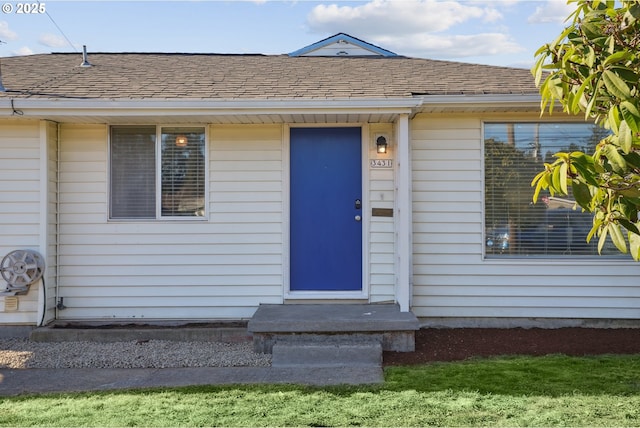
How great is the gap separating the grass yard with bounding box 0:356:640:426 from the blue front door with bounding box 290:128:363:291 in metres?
2.07

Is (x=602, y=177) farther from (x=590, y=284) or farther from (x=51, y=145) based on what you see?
(x=51, y=145)

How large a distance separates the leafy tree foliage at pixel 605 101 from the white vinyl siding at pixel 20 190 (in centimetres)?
571

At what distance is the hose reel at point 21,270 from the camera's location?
607cm

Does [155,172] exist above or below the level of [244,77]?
below

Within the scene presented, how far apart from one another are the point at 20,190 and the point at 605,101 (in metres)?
6.14

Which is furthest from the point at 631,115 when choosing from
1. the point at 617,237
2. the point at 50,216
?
the point at 50,216

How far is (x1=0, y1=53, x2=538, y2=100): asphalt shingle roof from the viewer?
6.11 meters

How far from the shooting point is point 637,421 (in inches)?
139

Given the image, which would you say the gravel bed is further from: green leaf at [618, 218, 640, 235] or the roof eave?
green leaf at [618, 218, 640, 235]

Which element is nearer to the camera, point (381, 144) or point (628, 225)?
point (628, 225)

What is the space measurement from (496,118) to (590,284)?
2.26 meters

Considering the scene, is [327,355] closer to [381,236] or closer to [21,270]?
[381,236]

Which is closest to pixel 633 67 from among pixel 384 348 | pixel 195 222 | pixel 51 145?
pixel 384 348

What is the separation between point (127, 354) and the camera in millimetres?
5539
